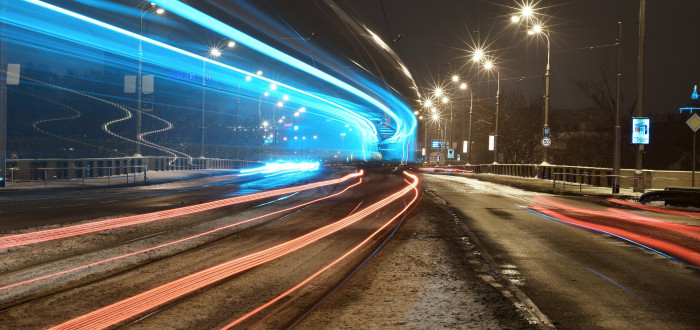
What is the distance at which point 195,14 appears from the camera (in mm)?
24875

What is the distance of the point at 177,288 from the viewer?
295 inches

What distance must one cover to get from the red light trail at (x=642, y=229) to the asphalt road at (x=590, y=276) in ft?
1.65

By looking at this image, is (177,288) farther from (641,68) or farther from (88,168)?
(88,168)

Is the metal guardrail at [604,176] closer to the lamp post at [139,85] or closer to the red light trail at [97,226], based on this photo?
the red light trail at [97,226]

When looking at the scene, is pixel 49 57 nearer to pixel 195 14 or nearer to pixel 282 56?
pixel 282 56

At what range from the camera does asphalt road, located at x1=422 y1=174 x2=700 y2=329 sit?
6.37 metres

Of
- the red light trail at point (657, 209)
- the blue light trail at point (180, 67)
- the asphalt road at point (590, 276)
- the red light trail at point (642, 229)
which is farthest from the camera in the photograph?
the blue light trail at point (180, 67)

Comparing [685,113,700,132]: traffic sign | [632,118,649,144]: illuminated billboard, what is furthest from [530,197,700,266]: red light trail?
[632,118,649,144]: illuminated billboard

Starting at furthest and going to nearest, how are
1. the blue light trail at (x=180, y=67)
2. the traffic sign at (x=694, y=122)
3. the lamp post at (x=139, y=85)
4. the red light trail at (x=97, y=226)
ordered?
the blue light trail at (x=180, y=67), the lamp post at (x=139, y=85), the traffic sign at (x=694, y=122), the red light trail at (x=97, y=226)

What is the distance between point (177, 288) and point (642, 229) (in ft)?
38.2

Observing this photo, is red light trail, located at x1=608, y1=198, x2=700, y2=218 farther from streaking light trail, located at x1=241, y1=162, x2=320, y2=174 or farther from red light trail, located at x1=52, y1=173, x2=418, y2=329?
streaking light trail, located at x1=241, y1=162, x2=320, y2=174

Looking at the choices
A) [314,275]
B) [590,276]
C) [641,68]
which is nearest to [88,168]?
[641,68]

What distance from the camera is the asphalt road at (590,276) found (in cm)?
637

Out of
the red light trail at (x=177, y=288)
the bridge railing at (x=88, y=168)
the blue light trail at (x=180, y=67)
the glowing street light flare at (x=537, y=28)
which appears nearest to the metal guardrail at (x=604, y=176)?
the glowing street light flare at (x=537, y=28)
